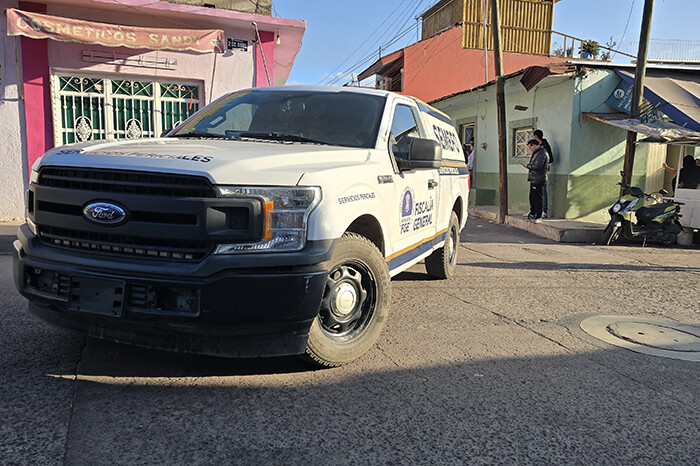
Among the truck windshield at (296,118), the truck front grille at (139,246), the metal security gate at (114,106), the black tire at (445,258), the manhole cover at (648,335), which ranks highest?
the metal security gate at (114,106)

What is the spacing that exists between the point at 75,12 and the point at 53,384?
881 centimetres

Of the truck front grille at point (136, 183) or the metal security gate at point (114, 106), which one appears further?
the metal security gate at point (114, 106)

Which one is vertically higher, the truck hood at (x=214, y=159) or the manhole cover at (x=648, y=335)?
the truck hood at (x=214, y=159)

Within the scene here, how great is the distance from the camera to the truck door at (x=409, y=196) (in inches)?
167

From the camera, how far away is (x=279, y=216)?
2883 millimetres

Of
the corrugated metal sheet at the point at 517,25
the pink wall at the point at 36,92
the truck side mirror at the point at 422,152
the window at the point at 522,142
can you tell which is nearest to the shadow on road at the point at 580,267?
the truck side mirror at the point at 422,152

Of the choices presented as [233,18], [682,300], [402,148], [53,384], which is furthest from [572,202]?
[53,384]

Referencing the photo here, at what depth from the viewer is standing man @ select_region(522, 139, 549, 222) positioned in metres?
12.0

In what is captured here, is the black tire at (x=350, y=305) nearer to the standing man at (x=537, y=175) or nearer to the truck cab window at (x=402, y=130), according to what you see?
the truck cab window at (x=402, y=130)

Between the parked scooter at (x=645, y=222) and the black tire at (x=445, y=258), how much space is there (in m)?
4.82

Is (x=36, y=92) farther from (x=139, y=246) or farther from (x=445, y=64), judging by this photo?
(x=445, y=64)

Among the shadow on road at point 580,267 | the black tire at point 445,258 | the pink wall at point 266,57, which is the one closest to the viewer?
the black tire at point 445,258

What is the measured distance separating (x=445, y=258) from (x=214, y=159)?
154 inches

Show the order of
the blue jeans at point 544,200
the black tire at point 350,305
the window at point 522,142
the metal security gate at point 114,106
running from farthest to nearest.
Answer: the window at point 522,142 → the blue jeans at point 544,200 → the metal security gate at point 114,106 → the black tire at point 350,305
